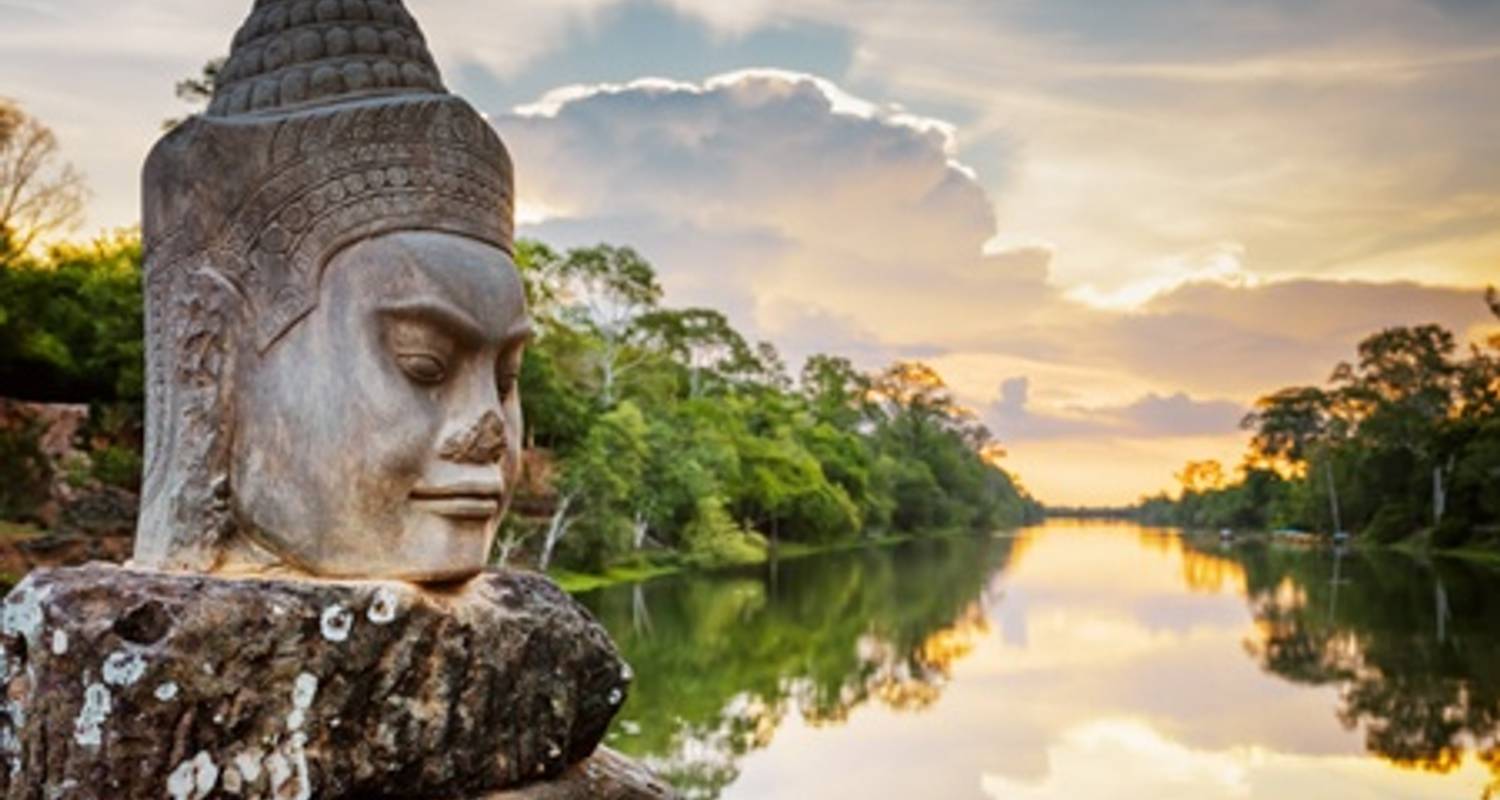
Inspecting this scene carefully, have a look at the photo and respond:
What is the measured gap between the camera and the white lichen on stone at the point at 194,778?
3.02 meters

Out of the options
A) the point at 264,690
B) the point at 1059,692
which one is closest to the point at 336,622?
the point at 264,690

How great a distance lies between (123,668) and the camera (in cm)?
299

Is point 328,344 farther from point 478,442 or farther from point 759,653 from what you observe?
point 759,653

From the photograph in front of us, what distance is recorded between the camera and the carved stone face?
136 inches

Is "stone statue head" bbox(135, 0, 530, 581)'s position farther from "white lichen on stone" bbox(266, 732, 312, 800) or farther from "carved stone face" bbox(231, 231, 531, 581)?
"white lichen on stone" bbox(266, 732, 312, 800)

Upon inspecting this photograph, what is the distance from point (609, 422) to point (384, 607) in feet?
84.3

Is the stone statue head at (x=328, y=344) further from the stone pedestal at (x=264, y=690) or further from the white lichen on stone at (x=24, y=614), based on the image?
the white lichen on stone at (x=24, y=614)

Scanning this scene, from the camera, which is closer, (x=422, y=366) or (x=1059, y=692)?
(x=422, y=366)

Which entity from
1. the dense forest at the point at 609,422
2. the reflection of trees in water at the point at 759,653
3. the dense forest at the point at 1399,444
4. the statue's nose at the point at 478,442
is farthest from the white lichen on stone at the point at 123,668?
the dense forest at the point at 1399,444

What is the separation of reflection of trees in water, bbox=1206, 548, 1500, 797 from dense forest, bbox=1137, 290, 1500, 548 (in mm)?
9117

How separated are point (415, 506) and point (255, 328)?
0.65 m

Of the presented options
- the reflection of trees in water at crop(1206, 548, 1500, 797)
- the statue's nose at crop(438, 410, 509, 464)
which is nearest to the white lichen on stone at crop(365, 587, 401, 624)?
the statue's nose at crop(438, 410, 509, 464)

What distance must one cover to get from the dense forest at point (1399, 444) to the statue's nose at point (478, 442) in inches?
1836

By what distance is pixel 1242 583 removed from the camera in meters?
38.7
